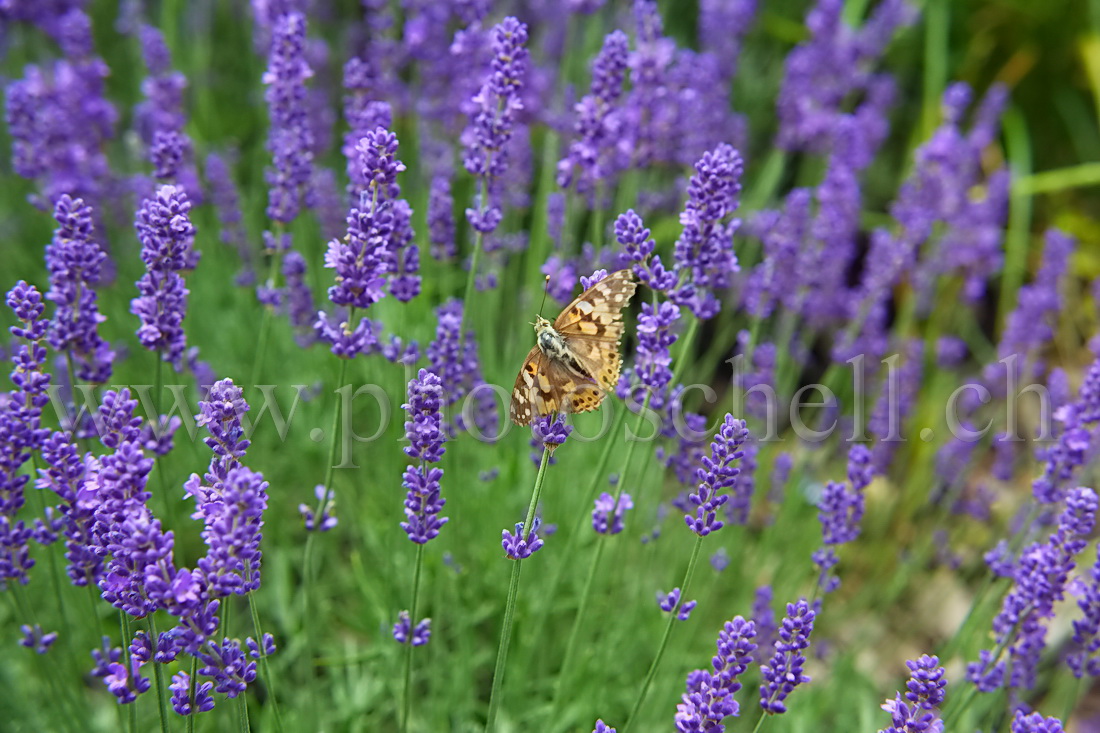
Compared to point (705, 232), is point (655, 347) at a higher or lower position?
lower

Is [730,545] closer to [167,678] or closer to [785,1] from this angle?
[167,678]

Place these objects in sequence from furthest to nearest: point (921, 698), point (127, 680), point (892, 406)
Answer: point (892, 406)
point (127, 680)
point (921, 698)

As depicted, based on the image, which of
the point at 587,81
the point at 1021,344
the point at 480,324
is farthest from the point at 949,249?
the point at 480,324

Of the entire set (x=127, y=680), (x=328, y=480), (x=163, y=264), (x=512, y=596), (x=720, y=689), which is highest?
(x=163, y=264)

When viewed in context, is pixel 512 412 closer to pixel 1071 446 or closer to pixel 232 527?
pixel 232 527

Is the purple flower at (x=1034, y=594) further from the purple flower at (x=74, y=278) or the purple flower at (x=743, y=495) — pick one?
the purple flower at (x=74, y=278)

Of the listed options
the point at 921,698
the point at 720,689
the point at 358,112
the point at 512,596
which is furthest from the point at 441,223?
the point at 921,698

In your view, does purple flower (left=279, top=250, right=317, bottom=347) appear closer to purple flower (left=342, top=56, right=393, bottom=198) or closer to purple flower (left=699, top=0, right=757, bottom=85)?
purple flower (left=342, top=56, right=393, bottom=198)

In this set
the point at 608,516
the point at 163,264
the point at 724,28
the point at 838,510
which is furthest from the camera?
the point at 724,28

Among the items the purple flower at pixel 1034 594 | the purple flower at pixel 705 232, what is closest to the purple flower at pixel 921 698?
the purple flower at pixel 1034 594
